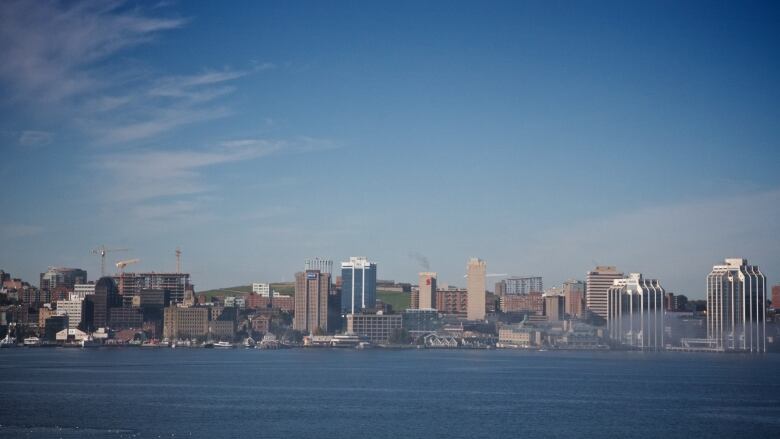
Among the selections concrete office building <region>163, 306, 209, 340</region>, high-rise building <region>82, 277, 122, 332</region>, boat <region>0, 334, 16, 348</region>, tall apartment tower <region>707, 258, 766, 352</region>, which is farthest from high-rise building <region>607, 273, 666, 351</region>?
boat <region>0, 334, 16, 348</region>

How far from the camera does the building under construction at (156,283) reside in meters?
191

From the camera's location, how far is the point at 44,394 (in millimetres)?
57750

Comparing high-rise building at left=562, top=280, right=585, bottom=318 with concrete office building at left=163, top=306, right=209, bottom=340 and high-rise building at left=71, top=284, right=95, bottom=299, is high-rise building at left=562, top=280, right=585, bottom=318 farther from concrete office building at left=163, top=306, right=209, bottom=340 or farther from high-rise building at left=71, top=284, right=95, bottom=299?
high-rise building at left=71, top=284, right=95, bottom=299

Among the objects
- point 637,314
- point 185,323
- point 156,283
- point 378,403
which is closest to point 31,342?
point 185,323

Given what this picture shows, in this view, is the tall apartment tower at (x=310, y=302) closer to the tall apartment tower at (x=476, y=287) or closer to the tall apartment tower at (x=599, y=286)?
the tall apartment tower at (x=476, y=287)

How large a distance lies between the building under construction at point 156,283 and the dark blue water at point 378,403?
334ft

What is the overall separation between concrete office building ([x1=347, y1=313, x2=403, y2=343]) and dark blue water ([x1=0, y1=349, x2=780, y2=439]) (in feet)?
247

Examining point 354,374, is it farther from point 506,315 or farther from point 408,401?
point 506,315

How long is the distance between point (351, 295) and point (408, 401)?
14092 centimetres

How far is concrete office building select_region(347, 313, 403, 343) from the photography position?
6462 inches

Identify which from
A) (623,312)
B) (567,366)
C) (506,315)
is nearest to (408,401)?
(567,366)

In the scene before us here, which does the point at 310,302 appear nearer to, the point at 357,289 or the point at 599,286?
the point at 357,289

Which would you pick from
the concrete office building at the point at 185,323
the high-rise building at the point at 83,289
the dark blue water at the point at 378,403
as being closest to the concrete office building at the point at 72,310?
the high-rise building at the point at 83,289

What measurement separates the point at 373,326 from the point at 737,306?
5371cm
